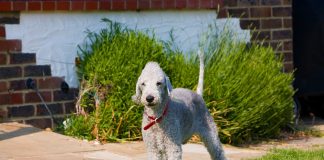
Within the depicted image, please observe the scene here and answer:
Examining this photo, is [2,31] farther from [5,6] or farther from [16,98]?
[16,98]

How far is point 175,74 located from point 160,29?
3.28 feet

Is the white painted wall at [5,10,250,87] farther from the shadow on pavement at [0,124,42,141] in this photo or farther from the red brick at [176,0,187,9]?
the shadow on pavement at [0,124,42,141]

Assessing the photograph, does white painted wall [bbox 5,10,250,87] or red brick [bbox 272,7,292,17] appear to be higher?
red brick [bbox 272,7,292,17]

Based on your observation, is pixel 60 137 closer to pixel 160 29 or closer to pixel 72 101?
pixel 72 101

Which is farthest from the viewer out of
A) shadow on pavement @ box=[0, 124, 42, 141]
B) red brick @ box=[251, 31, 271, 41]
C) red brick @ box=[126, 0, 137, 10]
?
red brick @ box=[251, 31, 271, 41]

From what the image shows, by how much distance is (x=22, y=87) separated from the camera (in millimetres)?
9195

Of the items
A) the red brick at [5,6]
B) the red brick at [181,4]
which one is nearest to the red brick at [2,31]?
the red brick at [5,6]

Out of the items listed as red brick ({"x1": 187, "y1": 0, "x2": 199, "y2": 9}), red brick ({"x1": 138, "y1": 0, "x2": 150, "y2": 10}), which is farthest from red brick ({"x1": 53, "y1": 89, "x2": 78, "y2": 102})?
red brick ({"x1": 187, "y1": 0, "x2": 199, "y2": 9})

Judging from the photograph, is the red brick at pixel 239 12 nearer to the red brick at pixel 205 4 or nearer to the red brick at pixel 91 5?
the red brick at pixel 205 4

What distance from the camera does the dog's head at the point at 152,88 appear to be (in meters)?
6.13

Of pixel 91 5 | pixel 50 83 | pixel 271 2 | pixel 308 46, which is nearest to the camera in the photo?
pixel 50 83

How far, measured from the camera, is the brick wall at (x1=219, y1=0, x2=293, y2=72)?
11055 mm

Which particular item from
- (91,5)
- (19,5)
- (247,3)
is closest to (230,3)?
(247,3)

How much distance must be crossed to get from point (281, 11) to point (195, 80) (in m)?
2.52
